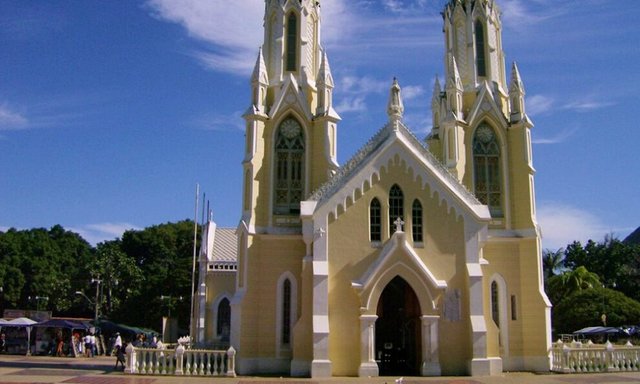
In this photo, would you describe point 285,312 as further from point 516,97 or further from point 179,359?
point 516,97

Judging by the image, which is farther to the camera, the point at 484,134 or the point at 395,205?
the point at 484,134

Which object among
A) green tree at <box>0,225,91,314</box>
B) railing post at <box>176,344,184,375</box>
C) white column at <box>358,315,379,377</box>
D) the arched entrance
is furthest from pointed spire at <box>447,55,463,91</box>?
green tree at <box>0,225,91,314</box>

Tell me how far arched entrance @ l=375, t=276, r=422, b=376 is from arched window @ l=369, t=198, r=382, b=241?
2051 millimetres

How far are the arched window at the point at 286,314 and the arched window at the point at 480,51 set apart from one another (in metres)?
14.4

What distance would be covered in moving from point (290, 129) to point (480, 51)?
10686 mm

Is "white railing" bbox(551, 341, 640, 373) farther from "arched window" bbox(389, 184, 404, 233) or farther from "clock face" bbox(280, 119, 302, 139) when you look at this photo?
"clock face" bbox(280, 119, 302, 139)

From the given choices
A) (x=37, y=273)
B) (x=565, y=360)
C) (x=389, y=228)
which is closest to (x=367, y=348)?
(x=389, y=228)

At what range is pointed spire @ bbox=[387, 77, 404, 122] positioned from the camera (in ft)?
94.8

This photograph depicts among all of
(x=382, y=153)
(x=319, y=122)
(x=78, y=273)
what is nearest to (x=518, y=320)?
(x=382, y=153)

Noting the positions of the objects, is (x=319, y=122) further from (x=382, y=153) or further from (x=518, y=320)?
(x=518, y=320)

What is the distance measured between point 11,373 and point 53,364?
6403mm

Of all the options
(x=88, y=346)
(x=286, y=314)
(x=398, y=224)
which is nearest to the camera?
(x=398, y=224)

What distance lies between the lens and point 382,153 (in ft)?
91.4

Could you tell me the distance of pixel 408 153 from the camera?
2794 centimetres
